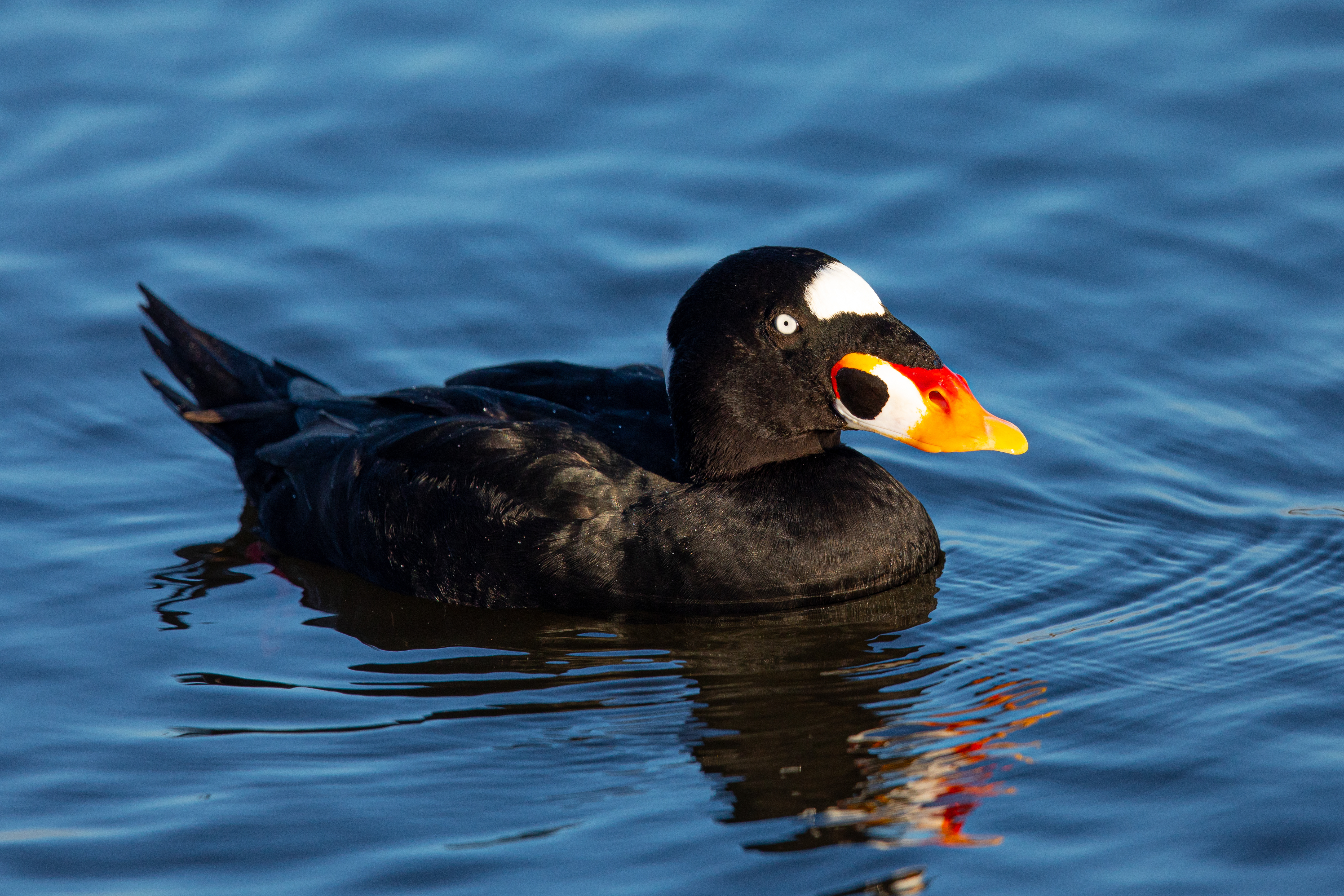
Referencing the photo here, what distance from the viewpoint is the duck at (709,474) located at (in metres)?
6.44

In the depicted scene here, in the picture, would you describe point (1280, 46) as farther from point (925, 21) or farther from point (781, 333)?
point (781, 333)

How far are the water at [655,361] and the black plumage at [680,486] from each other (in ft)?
0.59

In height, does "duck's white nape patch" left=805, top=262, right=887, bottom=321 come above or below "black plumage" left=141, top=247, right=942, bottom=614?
above

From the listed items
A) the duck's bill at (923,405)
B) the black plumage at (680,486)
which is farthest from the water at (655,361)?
the duck's bill at (923,405)

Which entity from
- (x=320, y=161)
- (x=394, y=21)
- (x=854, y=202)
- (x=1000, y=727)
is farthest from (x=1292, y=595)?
(x=394, y=21)

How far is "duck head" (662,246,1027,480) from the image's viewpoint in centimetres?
642

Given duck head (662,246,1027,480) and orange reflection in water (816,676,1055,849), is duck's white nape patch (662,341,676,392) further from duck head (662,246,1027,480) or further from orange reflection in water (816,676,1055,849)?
orange reflection in water (816,676,1055,849)

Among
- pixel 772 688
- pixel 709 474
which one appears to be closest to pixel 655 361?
pixel 709 474

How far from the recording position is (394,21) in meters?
11.7

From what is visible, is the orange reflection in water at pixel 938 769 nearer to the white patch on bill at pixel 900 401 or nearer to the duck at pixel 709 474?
the duck at pixel 709 474

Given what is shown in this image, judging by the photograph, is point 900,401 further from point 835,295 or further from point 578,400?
point 578,400

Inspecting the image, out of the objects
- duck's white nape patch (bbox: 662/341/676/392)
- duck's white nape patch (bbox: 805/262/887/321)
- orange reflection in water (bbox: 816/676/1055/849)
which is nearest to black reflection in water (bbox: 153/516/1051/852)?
orange reflection in water (bbox: 816/676/1055/849)

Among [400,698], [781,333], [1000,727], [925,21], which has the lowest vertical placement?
[1000,727]

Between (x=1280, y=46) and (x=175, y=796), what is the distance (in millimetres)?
8194
